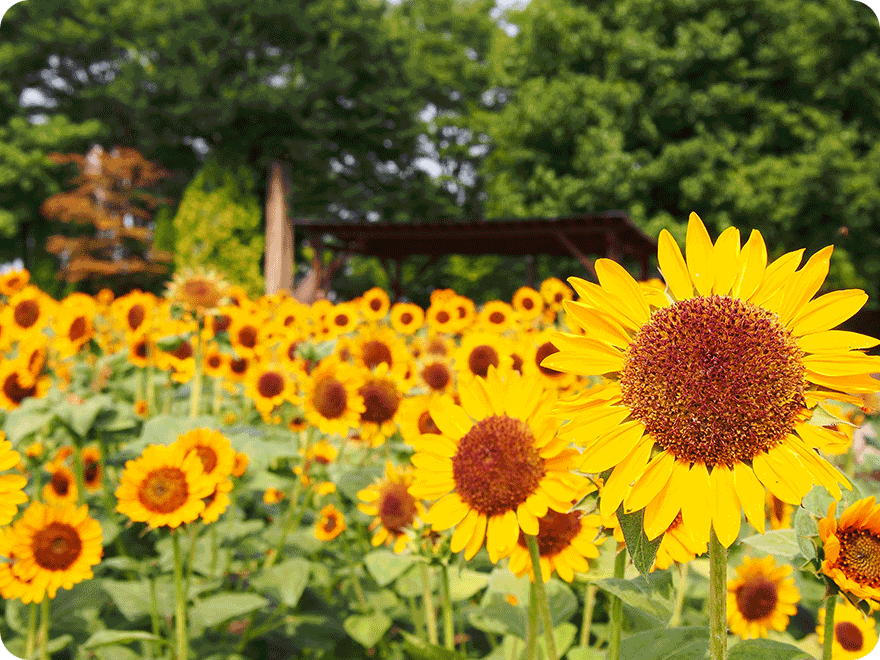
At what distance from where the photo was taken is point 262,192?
20.4 meters

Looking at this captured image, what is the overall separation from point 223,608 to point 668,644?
118 cm

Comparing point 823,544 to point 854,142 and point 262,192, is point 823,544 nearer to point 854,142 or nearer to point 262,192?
point 854,142

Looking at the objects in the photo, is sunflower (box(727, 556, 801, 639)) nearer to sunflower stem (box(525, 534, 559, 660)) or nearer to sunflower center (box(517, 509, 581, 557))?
sunflower center (box(517, 509, 581, 557))

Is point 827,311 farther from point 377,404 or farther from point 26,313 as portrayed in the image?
point 26,313

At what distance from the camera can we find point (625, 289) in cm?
74

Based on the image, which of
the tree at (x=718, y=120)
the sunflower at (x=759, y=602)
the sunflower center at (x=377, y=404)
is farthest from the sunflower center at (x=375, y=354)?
the tree at (x=718, y=120)

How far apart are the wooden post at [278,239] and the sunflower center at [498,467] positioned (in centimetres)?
1780

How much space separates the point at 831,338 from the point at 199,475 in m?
1.22

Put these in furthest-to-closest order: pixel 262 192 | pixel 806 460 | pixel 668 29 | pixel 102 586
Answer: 1. pixel 262 192
2. pixel 668 29
3. pixel 102 586
4. pixel 806 460

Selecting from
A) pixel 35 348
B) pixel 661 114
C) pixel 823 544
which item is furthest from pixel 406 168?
pixel 823 544

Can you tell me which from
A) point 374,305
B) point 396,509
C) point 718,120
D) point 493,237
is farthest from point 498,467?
point 718,120

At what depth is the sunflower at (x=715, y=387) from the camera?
2.13 ft

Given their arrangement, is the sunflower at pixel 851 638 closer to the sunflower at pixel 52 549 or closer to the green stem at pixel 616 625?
the green stem at pixel 616 625

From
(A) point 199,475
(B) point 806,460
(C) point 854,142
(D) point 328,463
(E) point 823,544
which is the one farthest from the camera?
(C) point 854,142
